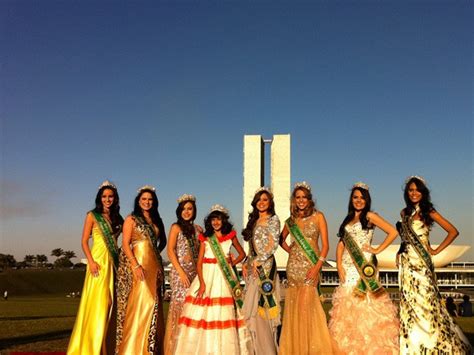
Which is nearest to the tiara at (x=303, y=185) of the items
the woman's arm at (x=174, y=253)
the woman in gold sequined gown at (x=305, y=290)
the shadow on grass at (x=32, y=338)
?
the woman in gold sequined gown at (x=305, y=290)

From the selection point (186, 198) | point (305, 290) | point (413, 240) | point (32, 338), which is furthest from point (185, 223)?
point (32, 338)

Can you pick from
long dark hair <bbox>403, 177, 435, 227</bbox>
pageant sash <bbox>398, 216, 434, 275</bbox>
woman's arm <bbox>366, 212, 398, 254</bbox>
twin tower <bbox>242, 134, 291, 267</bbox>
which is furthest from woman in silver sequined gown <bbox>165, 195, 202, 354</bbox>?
twin tower <bbox>242, 134, 291, 267</bbox>

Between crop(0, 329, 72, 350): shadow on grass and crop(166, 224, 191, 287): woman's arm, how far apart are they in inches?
136

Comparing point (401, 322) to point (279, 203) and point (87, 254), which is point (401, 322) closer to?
point (87, 254)

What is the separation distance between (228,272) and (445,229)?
2.06 m

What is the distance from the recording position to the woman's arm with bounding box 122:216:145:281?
5.12 metres

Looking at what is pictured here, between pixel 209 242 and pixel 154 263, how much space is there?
0.58 metres

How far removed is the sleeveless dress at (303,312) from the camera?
478cm

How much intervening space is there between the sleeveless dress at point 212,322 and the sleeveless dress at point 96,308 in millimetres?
747

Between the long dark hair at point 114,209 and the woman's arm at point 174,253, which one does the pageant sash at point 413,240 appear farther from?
the long dark hair at point 114,209

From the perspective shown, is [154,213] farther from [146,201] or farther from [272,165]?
[272,165]

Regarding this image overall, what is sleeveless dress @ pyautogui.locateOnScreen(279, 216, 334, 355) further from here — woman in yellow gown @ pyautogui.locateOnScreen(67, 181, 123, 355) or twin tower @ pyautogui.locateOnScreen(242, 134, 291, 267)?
twin tower @ pyautogui.locateOnScreen(242, 134, 291, 267)

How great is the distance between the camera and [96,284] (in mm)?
5223

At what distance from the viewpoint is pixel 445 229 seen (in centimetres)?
493
